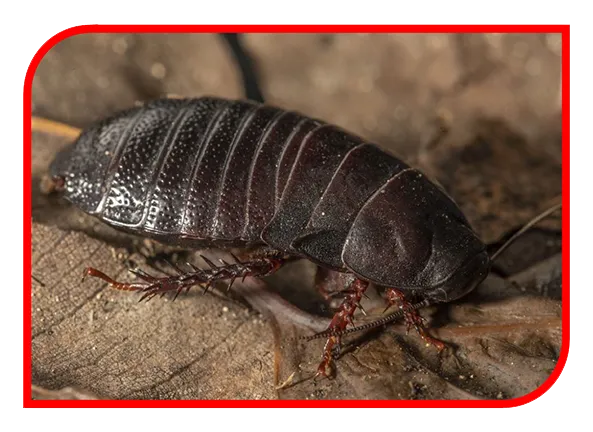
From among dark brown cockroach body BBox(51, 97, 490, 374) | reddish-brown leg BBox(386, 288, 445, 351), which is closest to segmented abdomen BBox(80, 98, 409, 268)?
dark brown cockroach body BBox(51, 97, 490, 374)

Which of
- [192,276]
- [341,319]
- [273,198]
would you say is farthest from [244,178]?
[341,319]

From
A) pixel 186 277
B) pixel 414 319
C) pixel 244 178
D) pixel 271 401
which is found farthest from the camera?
pixel 244 178

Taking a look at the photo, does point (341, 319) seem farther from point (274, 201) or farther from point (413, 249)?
point (274, 201)

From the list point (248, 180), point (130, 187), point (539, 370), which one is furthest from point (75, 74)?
point (539, 370)

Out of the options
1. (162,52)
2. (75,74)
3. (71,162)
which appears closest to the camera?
(71,162)

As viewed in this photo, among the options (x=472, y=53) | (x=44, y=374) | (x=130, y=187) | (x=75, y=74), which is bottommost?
(x=44, y=374)

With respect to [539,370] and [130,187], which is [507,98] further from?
[130,187]

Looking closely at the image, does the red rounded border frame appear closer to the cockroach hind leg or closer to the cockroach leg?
the cockroach leg
